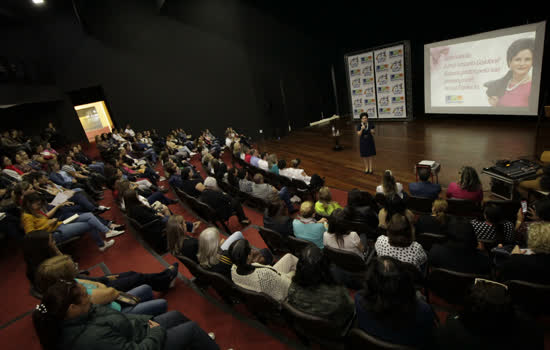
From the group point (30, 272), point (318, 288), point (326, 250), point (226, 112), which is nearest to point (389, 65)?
point (226, 112)

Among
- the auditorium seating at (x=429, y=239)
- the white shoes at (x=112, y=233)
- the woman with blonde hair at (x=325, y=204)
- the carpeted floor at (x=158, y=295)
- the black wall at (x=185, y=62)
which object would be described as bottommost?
the carpeted floor at (x=158, y=295)

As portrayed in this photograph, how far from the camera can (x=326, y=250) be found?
2.52m

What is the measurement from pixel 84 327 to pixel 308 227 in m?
1.94

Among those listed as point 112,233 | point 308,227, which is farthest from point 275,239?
point 112,233

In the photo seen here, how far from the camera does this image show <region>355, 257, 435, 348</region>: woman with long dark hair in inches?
55.6

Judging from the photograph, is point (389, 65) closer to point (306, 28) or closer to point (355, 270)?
point (306, 28)

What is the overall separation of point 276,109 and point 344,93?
4.24 meters

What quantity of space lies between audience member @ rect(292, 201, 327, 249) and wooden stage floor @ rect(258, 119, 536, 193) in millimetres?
2704

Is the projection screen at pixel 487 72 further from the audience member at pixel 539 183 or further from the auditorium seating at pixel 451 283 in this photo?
the auditorium seating at pixel 451 283

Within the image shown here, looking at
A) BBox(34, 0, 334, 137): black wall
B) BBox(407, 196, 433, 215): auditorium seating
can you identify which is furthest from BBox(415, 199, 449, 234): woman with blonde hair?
BBox(34, 0, 334, 137): black wall

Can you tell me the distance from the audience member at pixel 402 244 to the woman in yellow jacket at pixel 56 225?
12.4 ft

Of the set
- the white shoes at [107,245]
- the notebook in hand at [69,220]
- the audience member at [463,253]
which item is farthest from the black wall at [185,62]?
the audience member at [463,253]

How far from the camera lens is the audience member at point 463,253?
1959mm

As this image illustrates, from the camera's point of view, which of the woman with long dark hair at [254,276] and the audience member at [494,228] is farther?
the audience member at [494,228]
